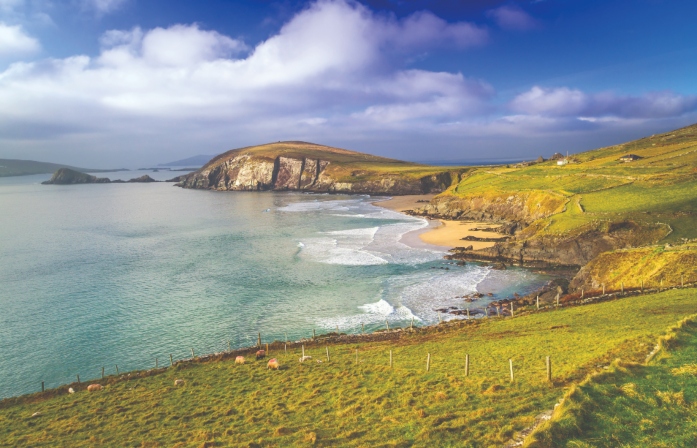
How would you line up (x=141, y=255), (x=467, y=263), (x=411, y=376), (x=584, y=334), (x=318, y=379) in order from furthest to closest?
(x=141, y=255), (x=467, y=263), (x=584, y=334), (x=318, y=379), (x=411, y=376)

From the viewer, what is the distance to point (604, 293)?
4369 centimetres

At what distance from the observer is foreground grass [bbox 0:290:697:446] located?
61.1 ft

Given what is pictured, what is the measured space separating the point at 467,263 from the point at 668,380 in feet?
170

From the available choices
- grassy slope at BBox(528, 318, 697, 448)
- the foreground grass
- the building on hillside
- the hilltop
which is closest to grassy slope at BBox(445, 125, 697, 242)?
the hilltop

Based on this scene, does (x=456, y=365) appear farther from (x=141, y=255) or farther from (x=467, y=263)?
(x=141, y=255)

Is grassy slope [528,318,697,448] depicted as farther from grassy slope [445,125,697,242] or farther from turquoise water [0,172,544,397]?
grassy slope [445,125,697,242]

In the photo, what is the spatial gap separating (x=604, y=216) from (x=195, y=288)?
69.1 meters

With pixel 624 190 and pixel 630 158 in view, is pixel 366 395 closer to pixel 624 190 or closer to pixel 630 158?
pixel 624 190

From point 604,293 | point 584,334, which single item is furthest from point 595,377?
point 604,293

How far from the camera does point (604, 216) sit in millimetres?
70750

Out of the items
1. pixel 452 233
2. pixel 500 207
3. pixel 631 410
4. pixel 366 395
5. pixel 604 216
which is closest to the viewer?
pixel 631 410

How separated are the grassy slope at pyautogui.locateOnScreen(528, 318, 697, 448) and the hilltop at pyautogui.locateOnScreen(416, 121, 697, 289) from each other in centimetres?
3040

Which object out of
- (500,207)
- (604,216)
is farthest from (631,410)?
(500,207)

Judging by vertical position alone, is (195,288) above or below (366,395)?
below
